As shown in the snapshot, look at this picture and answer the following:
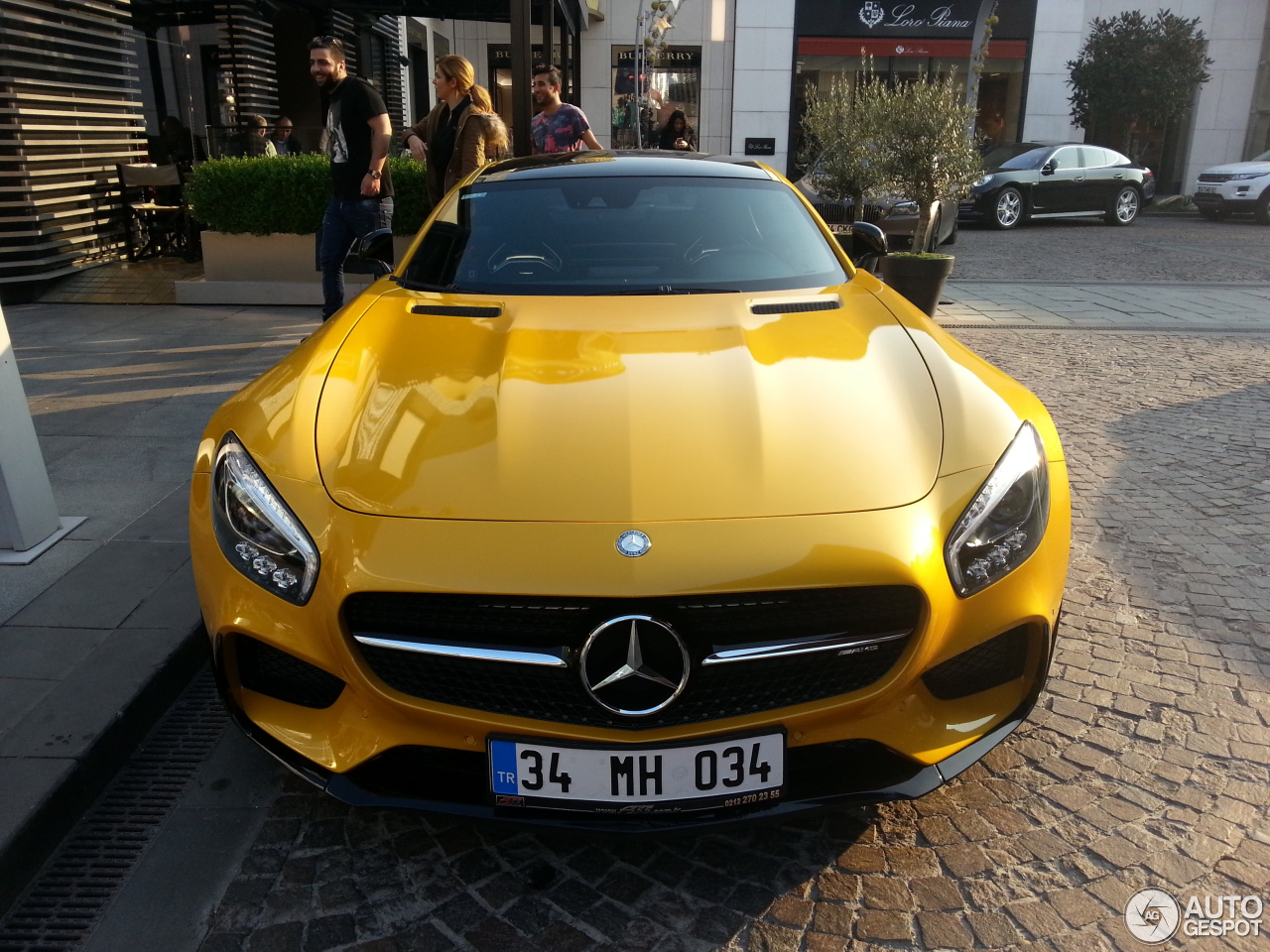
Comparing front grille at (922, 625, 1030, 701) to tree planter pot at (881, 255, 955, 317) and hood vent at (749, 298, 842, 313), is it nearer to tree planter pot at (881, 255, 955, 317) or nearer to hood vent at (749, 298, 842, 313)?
hood vent at (749, 298, 842, 313)

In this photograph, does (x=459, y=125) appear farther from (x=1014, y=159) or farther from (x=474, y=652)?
(x=1014, y=159)

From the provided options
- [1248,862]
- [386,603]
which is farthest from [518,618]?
[1248,862]

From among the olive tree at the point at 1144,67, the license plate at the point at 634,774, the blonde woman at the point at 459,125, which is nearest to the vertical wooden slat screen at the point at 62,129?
the blonde woman at the point at 459,125

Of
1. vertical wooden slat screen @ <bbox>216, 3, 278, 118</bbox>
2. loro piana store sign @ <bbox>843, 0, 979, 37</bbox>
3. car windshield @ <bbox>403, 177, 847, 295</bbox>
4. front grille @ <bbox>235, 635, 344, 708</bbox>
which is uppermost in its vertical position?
loro piana store sign @ <bbox>843, 0, 979, 37</bbox>

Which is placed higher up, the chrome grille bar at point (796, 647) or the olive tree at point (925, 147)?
the olive tree at point (925, 147)

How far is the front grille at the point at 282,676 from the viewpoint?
198 centimetres

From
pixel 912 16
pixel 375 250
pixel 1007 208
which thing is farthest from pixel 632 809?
pixel 912 16

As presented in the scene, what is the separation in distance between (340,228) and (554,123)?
2.14 m

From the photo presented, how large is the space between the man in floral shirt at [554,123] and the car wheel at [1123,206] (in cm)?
1319

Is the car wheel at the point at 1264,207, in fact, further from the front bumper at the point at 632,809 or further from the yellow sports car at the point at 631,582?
the front bumper at the point at 632,809

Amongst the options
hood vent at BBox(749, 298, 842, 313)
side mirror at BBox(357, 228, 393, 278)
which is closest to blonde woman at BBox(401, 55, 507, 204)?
side mirror at BBox(357, 228, 393, 278)

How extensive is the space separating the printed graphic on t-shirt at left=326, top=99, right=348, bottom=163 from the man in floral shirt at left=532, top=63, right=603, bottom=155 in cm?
191

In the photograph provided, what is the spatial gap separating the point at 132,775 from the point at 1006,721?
83.5 inches

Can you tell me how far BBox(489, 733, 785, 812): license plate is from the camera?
1848mm
